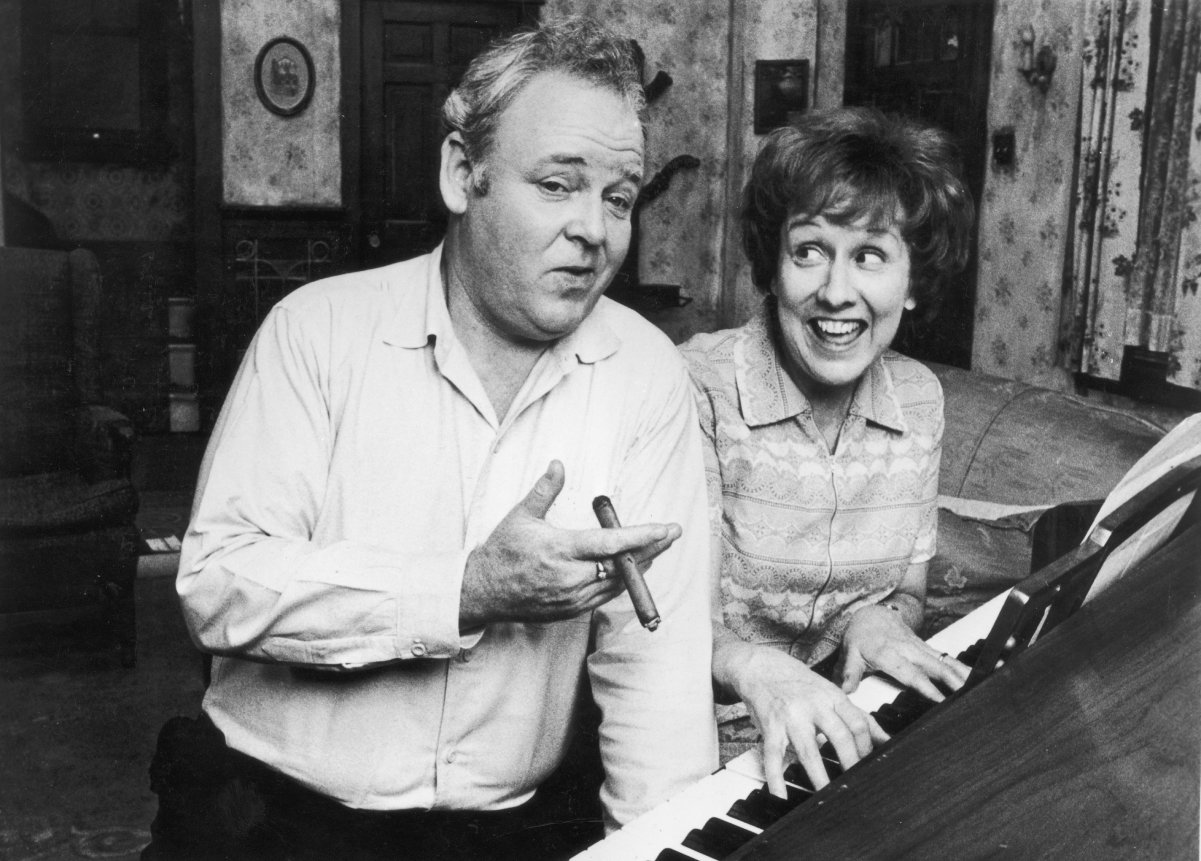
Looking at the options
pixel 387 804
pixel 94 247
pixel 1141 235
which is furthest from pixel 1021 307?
pixel 94 247

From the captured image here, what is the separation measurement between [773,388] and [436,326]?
559 millimetres

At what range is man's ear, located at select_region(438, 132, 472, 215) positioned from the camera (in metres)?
1.49

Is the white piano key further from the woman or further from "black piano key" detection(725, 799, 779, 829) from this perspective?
the woman

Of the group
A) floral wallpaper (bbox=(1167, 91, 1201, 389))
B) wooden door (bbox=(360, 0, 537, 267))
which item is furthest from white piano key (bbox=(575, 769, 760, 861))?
wooden door (bbox=(360, 0, 537, 267))

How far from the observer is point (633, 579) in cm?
113

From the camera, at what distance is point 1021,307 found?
4211mm

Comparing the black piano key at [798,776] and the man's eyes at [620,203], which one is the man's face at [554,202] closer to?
the man's eyes at [620,203]

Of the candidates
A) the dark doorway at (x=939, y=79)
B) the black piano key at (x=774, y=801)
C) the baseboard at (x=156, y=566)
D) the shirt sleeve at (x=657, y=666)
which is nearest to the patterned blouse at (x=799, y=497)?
the shirt sleeve at (x=657, y=666)

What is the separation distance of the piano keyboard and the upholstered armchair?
114 inches

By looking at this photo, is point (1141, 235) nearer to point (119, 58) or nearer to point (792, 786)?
point (792, 786)

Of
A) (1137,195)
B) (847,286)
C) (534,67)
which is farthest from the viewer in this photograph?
(1137,195)

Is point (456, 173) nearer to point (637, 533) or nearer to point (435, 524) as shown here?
point (435, 524)

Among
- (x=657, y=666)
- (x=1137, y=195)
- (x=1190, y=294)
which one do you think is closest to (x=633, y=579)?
(x=657, y=666)

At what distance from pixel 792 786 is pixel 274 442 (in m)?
0.72
